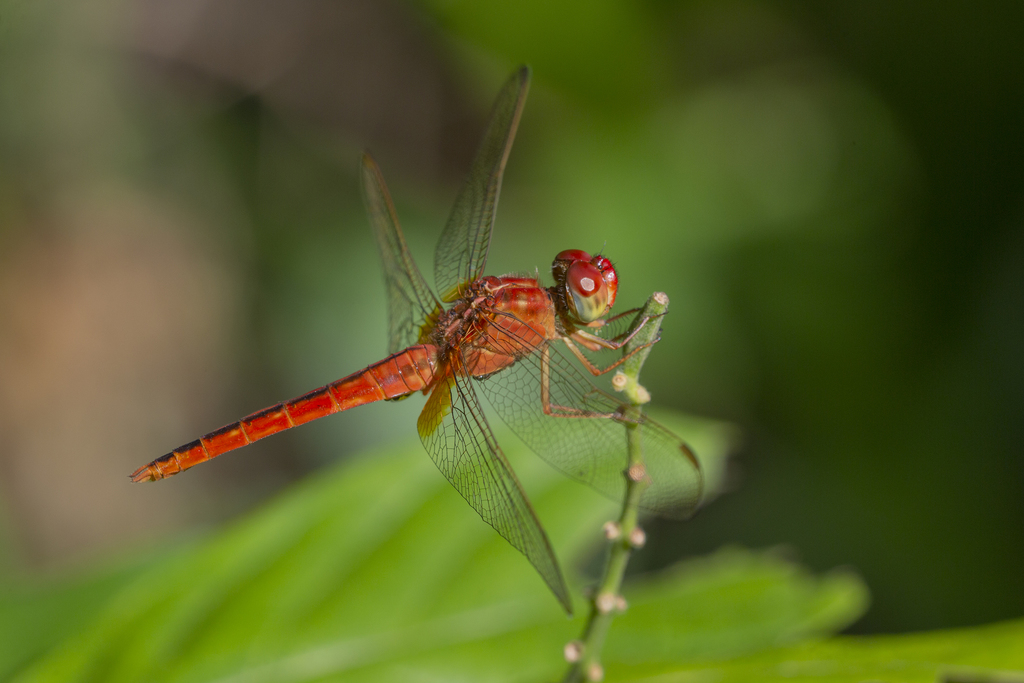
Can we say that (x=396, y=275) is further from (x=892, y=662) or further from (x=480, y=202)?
(x=892, y=662)

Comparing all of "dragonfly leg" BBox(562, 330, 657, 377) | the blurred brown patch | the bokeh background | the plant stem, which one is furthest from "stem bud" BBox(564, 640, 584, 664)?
the blurred brown patch

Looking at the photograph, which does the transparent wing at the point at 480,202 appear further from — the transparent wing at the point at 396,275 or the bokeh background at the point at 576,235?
the bokeh background at the point at 576,235

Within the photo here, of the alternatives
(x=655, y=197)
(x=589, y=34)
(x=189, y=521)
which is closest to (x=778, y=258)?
(x=655, y=197)

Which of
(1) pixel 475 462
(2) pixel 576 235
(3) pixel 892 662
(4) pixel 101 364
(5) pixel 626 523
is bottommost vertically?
(3) pixel 892 662

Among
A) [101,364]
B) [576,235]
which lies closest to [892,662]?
[576,235]

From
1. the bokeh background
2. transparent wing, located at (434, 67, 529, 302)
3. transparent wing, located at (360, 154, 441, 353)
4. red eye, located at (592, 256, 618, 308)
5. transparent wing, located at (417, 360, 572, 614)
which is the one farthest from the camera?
the bokeh background

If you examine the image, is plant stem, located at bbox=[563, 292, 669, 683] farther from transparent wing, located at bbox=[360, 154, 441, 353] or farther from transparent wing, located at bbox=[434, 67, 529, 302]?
transparent wing, located at bbox=[360, 154, 441, 353]
